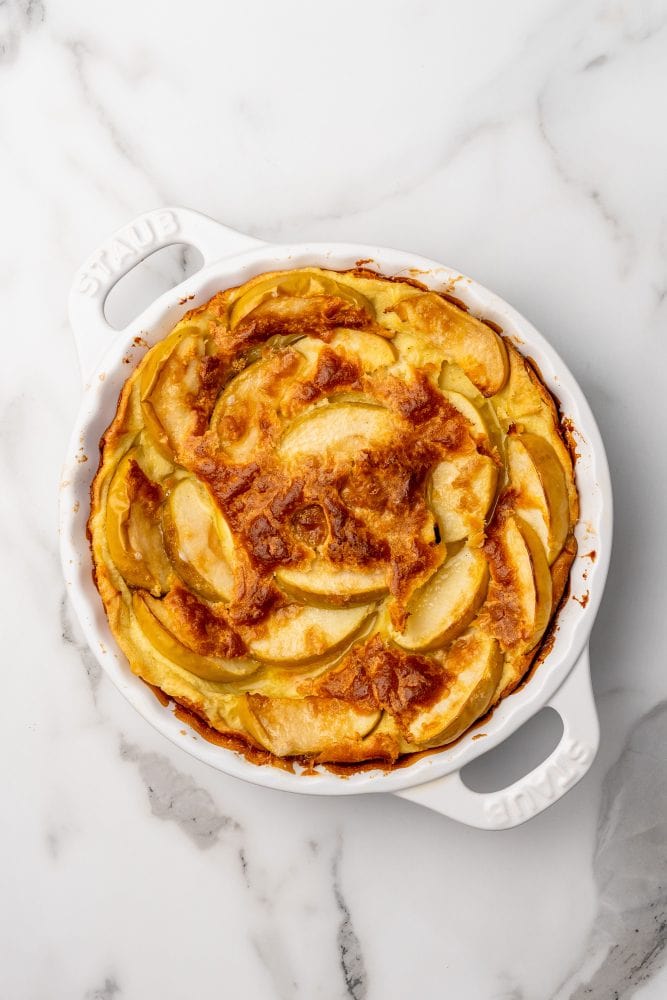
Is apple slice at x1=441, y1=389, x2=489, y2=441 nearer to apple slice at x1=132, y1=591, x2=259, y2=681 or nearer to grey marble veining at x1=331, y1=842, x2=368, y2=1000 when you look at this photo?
apple slice at x1=132, y1=591, x2=259, y2=681

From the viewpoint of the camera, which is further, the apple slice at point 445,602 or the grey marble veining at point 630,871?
the grey marble veining at point 630,871

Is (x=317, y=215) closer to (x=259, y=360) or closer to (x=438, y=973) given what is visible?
(x=259, y=360)

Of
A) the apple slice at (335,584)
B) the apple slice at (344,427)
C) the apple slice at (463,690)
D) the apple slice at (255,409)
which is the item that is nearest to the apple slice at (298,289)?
the apple slice at (255,409)

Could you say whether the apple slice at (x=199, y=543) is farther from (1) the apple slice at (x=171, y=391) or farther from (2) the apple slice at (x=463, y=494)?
(2) the apple slice at (x=463, y=494)

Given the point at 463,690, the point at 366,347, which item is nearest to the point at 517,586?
the point at 463,690

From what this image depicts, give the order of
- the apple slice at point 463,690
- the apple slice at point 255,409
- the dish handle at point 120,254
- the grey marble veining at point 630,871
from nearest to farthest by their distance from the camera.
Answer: the apple slice at point 463,690
the apple slice at point 255,409
the dish handle at point 120,254
the grey marble veining at point 630,871

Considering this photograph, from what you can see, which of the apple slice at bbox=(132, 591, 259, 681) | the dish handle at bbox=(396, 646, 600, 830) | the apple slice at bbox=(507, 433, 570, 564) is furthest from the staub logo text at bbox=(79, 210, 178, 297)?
the dish handle at bbox=(396, 646, 600, 830)
